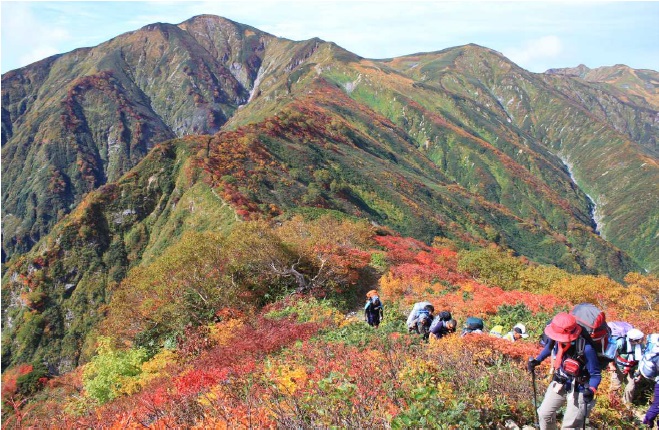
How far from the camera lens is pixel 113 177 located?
17175 centimetres

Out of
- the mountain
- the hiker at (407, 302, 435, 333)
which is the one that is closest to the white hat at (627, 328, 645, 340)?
the hiker at (407, 302, 435, 333)

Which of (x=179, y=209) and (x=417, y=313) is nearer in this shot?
(x=417, y=313)

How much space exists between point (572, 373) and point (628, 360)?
287 centimetres

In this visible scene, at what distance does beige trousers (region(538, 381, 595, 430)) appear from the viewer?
20.3 ft

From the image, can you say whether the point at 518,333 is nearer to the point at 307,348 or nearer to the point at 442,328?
Answer: the point at 442,328

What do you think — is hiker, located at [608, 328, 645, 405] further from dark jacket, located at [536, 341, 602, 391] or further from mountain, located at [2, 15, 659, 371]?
mountain, located at [2, 15, 659, 371]

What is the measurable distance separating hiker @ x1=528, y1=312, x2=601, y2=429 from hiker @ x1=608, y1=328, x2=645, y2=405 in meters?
2.21

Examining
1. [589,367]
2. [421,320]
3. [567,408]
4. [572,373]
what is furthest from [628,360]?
[421,320]

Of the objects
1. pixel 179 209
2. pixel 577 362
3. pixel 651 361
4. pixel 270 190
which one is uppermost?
pixel 577 362

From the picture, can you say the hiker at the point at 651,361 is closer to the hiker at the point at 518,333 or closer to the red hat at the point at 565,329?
the red hat at the point at 565,329

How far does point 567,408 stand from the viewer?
636 centimetres

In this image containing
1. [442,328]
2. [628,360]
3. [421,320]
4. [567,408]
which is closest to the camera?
[567,408]

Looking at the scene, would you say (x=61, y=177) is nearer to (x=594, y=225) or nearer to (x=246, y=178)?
(x=246, y=178)

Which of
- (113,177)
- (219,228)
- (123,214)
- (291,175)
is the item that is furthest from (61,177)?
(219,228)
